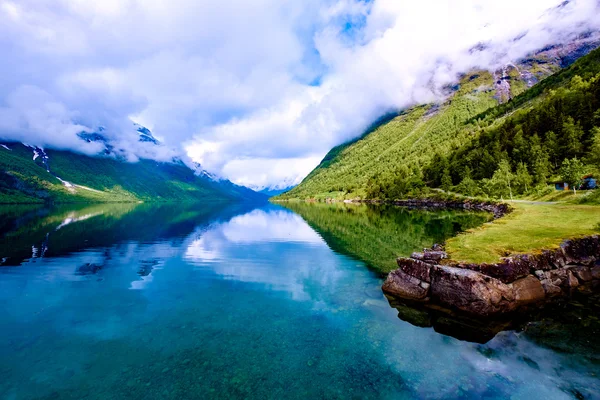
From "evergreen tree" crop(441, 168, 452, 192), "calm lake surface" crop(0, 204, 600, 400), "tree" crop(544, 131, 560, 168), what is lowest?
"calm lake surface" crop(0, 204, 600, 400)

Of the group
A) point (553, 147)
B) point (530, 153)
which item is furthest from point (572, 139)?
point (530, 153)

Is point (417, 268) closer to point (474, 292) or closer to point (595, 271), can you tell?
point (474, 292)

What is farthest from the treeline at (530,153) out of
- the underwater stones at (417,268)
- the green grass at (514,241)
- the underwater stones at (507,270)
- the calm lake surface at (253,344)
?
the calm lake surface at (253,344)

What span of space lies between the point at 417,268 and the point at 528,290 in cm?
773

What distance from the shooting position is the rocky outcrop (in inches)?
792

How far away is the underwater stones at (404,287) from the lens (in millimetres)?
22939

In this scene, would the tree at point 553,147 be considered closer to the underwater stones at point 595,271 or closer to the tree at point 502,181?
the tree at point 502,181

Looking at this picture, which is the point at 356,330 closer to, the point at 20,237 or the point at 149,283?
the point at 149,283

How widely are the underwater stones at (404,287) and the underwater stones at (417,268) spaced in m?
0.30

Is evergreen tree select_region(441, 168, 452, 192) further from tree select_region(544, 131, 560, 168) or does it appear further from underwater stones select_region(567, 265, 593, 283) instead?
underwater stones select_region(567, 265, 593, 283)

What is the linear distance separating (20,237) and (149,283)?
157 ft

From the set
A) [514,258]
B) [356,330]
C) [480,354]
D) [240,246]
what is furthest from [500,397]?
[240,246]

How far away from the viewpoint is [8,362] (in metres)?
14.8

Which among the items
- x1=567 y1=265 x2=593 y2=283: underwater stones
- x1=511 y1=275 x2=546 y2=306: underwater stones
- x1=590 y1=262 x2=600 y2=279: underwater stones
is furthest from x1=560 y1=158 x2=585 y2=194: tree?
x1=511 y1=275 x2=546 y2=306: underwater stones
